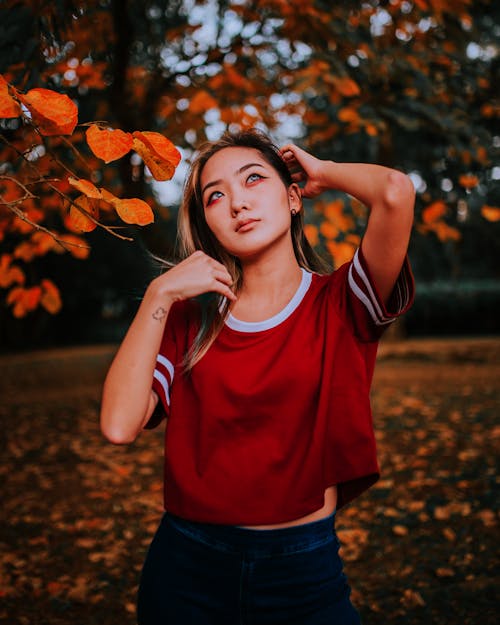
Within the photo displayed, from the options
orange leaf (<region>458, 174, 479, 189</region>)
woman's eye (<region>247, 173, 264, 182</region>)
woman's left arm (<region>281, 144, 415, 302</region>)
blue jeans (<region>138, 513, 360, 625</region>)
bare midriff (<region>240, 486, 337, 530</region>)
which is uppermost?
orange leaf (<region>458, 174, 479, 189</region>)

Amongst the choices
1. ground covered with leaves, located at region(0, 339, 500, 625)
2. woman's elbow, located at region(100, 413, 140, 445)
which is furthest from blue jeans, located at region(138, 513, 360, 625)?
ground covered with leaves, located at region(0, 339, 500, 625)

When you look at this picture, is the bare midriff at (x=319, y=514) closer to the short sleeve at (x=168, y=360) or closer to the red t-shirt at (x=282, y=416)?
the red t-shirt at (x=282, y=416)

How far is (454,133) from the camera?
4.22 m

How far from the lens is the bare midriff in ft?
4.71

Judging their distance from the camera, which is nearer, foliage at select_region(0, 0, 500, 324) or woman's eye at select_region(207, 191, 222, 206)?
woman's eye at select_region(207, 191, 222, 206)

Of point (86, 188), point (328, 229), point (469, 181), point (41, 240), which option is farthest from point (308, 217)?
point (86, 188)

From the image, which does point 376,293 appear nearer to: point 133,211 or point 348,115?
point 133,211

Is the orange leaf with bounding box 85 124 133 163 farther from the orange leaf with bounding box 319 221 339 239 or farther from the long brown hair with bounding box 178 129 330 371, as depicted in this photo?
the orange leaf with bounding box 319 221 339 239

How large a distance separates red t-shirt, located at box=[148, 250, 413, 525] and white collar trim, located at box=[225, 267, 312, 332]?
1 centimetres

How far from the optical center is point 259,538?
1419mm

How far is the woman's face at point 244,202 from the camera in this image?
1583mm

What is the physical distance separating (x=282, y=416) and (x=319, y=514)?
28 cm

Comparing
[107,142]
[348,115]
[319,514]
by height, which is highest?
[348,115]

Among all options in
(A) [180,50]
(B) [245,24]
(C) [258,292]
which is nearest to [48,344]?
(A) [180,50]
